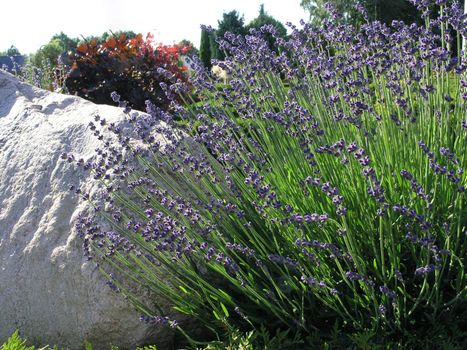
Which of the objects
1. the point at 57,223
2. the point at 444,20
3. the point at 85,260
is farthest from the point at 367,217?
the point at 57,223

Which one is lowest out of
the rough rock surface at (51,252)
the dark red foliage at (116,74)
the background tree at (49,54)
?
the rough rock surface at (51,252)

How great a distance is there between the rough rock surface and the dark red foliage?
8.30ft

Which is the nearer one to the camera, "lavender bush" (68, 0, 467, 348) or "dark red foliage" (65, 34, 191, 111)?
"lavender bush" (68, 0, 467, 348)

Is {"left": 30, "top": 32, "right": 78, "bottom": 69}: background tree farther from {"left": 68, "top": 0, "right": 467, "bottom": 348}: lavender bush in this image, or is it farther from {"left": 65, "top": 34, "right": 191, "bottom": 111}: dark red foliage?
{"left": 68, "top": 0, "right": 467, "bottom": 348}: lavender bush

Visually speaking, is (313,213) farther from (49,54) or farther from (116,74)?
(49,54)

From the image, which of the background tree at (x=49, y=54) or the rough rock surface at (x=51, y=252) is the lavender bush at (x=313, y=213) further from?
the background tree at (x=49, y=54)

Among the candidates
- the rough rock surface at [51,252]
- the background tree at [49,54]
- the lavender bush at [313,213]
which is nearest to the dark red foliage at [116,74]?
the background tree at [49,54]

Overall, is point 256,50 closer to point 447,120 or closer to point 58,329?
point 447,120

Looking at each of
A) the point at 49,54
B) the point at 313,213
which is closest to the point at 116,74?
the point at 313,213

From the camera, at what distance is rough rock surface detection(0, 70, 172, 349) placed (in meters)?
3.10

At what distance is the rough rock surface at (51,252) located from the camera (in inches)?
122

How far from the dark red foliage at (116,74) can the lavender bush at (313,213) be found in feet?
11.0

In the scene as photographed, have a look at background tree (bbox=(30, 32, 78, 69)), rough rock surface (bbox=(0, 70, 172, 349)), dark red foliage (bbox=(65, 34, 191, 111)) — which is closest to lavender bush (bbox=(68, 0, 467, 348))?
rough rock surface (bbox=(0, 70, 172, 349))

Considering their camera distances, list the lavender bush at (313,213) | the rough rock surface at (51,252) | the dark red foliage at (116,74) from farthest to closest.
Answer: the dark red foliage at (116,74) < the rough rock surface at (51,252) < the lavender bush at (313,213)
